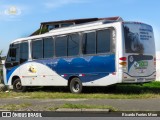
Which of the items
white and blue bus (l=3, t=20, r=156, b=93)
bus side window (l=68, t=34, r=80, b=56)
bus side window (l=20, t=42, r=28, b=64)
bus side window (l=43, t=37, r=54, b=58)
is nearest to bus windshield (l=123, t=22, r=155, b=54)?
white and blue bus (l=3, t=20, r=156, b=93)

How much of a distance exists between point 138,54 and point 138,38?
0.68 meters

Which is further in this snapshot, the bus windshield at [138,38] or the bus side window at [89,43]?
the bus side window at [89,43]

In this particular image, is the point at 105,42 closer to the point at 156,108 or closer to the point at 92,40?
the point at 92,40

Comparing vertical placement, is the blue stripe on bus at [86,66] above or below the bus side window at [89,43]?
below

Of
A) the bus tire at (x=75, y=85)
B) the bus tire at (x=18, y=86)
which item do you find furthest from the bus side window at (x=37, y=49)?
the bus tire at (x=75, y=85)

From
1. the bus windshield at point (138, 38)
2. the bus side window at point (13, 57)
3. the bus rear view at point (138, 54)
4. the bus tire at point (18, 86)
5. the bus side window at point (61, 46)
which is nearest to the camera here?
the bus rear view at point (138, 54)

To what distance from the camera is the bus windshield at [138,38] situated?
59.0 ft

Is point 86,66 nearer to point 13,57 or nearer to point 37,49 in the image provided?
point 37,49

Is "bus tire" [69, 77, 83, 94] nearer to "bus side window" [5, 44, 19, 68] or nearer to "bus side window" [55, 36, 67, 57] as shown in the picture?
"bus side window" [55, 36, 67, 57]

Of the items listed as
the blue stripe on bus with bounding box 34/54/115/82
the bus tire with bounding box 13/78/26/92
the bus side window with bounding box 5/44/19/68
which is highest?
the bus side window with bounding box 5/44/19/68

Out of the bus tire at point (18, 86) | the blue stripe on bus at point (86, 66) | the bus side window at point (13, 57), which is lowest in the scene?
the bus tire at point (18, 86)

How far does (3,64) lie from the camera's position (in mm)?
24750

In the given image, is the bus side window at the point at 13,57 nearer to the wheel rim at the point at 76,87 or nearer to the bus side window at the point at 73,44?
the bus side window at the point at 73,44

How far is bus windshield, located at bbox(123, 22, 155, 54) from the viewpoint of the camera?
17969 millimetres
